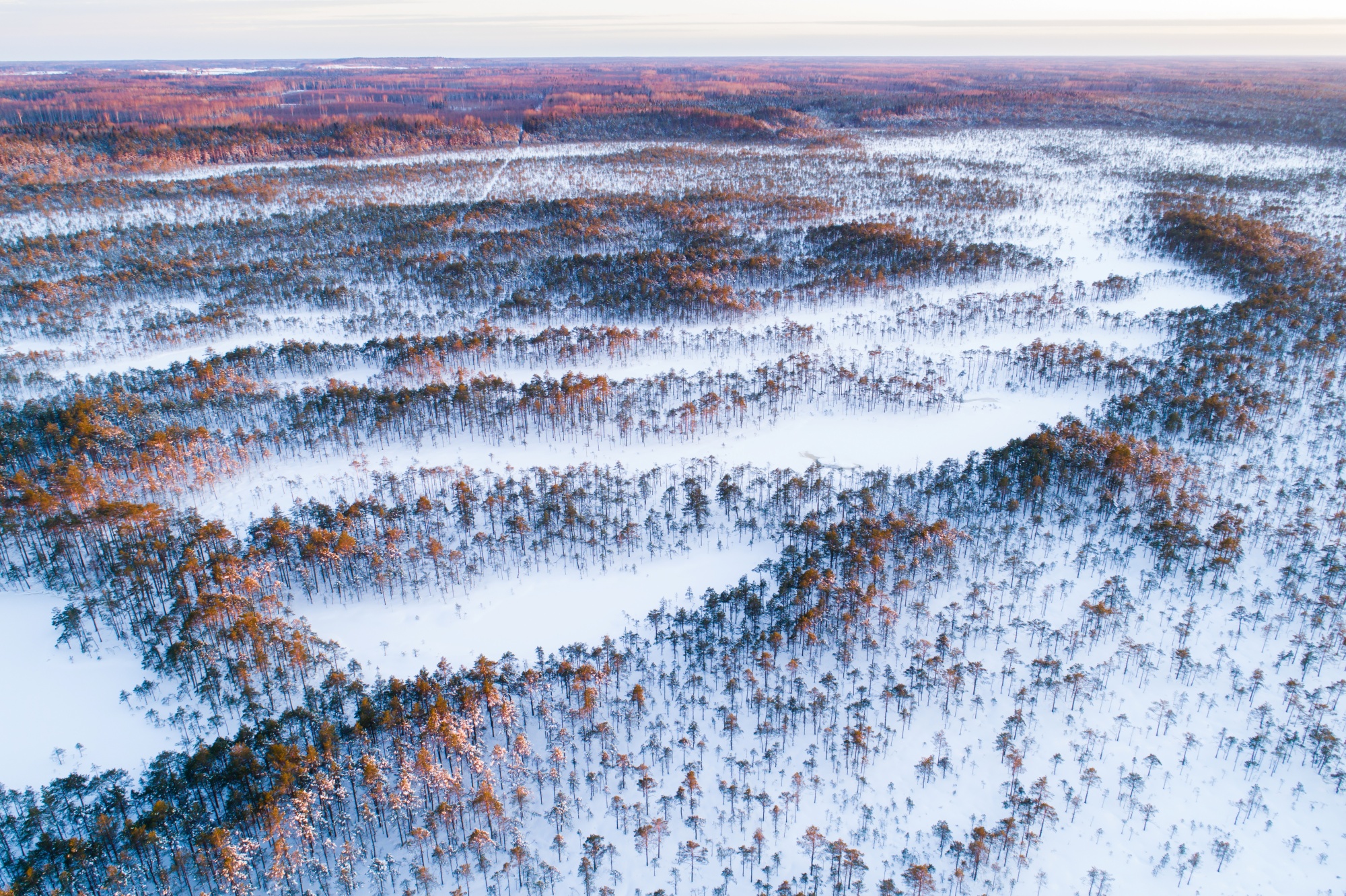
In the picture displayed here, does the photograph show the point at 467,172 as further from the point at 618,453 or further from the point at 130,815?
the point at 130,815

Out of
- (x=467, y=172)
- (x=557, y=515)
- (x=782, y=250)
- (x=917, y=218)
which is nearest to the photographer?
(x=557, y=515)

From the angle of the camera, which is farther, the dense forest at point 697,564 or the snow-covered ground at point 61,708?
the snow-covered ground at point 61,708

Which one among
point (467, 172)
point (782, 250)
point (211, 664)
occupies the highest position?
point (467, 172)

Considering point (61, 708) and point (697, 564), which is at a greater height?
point (697, 564)

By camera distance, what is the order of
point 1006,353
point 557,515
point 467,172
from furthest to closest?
1. point 467,172
2. point 1006,353
3. point 557,515

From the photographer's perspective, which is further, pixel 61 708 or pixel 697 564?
pixel 697 564

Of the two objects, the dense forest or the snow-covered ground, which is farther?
the snow-covered ground

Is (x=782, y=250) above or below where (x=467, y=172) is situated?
below

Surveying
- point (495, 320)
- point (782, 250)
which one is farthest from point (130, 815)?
point (782, 250)
